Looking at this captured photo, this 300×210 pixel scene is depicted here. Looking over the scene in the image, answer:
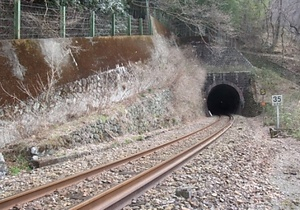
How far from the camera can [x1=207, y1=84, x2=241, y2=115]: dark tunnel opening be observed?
1177 inches

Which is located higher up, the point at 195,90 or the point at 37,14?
the point at 37,14

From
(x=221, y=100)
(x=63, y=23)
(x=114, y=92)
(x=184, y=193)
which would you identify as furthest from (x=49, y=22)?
Answer: (x=221, y=100)

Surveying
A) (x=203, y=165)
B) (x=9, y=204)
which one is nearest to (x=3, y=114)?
(x=9, y=204)

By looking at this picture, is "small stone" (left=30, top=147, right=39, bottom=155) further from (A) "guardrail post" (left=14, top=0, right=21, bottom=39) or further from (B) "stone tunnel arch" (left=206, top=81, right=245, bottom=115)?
(B) "stone tunnel arch" (left=206, top=81, right=245, bottom=115)

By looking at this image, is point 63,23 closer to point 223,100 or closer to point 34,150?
point 34,150

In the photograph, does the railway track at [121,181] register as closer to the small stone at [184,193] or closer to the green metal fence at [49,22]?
the small stone at [184,193]

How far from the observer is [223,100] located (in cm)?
3350

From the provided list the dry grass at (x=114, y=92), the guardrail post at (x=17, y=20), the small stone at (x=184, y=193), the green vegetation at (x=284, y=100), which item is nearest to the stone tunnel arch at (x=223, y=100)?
the green vegetation at (x=284, y=100)

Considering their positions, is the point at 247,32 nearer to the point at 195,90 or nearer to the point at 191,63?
the point at 191,63

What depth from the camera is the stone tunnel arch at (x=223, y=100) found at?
28222 millimetres

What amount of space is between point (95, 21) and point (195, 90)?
1125cm

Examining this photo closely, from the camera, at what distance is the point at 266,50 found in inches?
1329

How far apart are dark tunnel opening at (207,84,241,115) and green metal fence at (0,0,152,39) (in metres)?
15.6

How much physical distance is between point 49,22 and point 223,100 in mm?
23795
